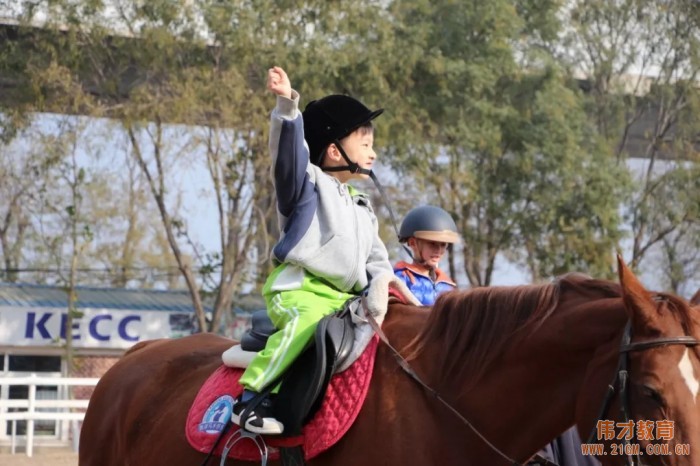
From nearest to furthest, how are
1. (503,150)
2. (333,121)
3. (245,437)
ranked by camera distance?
(245,437), (333,121), (503,150)

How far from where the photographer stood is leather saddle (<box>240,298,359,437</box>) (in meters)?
4.05

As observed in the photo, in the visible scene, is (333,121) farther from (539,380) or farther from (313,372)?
(539,380)

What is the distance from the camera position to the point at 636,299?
338 cm

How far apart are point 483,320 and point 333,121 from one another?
1168mm

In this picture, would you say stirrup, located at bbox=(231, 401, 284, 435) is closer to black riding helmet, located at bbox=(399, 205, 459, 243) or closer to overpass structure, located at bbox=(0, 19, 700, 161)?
black riding helmet, located at bbox=(399, 205, 459, 243)

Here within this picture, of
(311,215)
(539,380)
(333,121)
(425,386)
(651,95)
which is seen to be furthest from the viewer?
(651,95)

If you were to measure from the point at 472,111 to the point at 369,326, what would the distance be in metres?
20.7

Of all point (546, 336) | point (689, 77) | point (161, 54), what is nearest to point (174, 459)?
point (546, 336)

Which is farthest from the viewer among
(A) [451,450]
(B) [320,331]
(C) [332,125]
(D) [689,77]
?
(D) [689,77]

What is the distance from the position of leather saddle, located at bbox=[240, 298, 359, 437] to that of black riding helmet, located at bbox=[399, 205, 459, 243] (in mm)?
2021

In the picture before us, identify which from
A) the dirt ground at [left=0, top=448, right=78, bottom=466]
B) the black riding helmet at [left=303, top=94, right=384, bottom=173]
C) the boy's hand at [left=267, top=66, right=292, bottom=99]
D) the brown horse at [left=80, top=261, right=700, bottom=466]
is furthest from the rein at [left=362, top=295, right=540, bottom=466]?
the dirt ground at [left=0, top=448, right=78, bottom=466]

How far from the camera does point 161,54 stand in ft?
71.2

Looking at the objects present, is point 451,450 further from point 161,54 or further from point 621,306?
point 161,54

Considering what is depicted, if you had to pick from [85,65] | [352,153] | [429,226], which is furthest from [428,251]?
[85,65]
